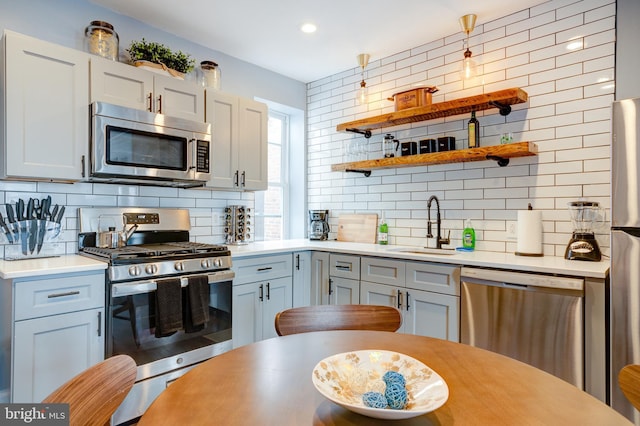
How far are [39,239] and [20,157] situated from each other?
0.50 metres

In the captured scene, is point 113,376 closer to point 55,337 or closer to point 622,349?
point 55,337

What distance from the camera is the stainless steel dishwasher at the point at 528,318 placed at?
191 cm

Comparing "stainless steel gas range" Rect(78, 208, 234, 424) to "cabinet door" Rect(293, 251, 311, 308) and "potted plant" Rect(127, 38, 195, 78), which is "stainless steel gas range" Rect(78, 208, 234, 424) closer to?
"cabinet door" Rect(293, 251, 311, 308)

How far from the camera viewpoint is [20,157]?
6.73 ft

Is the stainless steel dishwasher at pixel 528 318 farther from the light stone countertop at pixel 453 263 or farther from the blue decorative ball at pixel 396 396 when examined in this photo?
the blue decorative ball at pixel 396 396

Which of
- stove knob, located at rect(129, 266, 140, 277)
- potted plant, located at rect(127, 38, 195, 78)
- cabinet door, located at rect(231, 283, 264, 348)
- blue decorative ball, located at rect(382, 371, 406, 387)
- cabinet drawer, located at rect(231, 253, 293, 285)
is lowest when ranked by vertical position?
cabinet door, located at rect(231, 283, 264, 348)

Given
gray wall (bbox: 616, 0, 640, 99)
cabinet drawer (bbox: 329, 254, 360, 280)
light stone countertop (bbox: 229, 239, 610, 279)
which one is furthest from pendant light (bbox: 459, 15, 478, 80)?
cabinet drawer (bbox: 329, 254, 360, 280)

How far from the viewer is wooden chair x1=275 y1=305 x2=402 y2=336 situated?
4.69 feet

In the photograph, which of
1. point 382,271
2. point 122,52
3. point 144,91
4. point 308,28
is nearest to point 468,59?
point 308,28

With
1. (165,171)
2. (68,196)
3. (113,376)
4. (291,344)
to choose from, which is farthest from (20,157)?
(291,344)

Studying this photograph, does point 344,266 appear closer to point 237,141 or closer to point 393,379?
point 237,141

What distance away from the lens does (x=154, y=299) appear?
218cm

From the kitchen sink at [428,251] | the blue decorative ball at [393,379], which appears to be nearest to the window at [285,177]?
the kitchen sink at [428,251]

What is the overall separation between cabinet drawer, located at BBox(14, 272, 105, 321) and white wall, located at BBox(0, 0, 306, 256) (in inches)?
25.9
